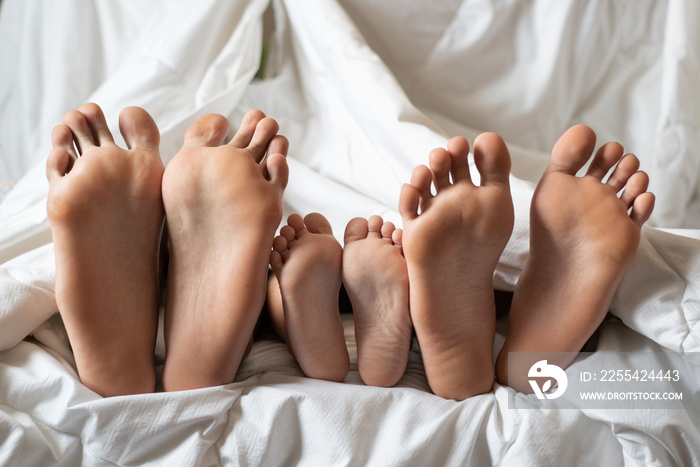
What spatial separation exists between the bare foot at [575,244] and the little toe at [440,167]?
10 cm

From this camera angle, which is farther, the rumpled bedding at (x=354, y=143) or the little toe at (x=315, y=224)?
the little toe at (x=315, y=224)

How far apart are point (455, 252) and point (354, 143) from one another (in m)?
0.38

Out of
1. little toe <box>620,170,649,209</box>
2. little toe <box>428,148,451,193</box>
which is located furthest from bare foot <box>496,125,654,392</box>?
little toe <box>428,148,451,193</box>

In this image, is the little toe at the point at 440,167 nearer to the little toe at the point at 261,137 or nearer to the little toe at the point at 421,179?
the little toe at the point at 421,179

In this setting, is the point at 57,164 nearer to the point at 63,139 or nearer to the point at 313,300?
the point at 63,139

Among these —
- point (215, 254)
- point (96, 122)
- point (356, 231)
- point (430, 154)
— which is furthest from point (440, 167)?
point (96, 122)

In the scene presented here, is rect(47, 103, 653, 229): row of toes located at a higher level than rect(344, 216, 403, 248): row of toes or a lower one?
higher

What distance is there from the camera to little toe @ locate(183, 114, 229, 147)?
674mm

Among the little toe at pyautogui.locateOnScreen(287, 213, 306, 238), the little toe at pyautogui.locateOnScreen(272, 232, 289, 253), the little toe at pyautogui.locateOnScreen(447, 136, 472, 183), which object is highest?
the little toe at pyautogui.locateOnScreen(447, 136, 472, 183)

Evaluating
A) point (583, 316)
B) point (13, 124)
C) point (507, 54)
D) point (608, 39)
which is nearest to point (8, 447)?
point (583, 316)

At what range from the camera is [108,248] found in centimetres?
63

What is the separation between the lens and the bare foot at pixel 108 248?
2.00 feet

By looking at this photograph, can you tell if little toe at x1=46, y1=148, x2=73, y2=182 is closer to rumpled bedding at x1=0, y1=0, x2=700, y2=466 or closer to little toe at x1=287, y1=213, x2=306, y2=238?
rumpled bedding at x1=0, y1=0, x2=700, y2=466

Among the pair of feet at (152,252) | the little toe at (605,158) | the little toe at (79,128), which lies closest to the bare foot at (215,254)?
the pair of feet at (152,252)
